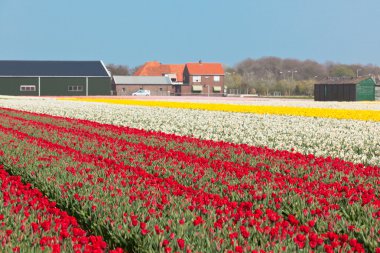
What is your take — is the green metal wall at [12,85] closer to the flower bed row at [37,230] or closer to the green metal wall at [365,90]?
the green metal wall at [365,90]

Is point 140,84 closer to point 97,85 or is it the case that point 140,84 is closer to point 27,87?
point 97,85

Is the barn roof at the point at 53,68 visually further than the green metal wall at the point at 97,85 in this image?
Yes

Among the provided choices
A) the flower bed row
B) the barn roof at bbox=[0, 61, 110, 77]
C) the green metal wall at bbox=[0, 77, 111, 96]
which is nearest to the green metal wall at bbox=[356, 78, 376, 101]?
the green metal wall at bbox=[0, 77, 111, 96]

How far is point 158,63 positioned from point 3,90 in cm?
6256

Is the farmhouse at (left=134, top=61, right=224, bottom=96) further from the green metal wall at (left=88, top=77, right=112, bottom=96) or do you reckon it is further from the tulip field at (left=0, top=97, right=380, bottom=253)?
the tulip field at (left=0, top=97, right=380, bottom=253)

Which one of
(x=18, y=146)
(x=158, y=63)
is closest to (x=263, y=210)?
(x=18, y=146)

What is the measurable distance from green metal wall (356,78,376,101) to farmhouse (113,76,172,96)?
54904 millimetres

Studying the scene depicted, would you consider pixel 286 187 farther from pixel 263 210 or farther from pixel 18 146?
pixel 18 146

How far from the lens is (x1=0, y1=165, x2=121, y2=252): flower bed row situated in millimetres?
4973

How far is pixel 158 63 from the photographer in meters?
148

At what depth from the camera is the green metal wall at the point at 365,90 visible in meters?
61.1

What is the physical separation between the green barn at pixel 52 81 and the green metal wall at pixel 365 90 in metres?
45.6

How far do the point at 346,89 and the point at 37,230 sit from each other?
59.3 metres

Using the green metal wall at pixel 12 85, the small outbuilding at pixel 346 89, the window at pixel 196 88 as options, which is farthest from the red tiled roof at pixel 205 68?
the small outbuilding at pixel 346 89
